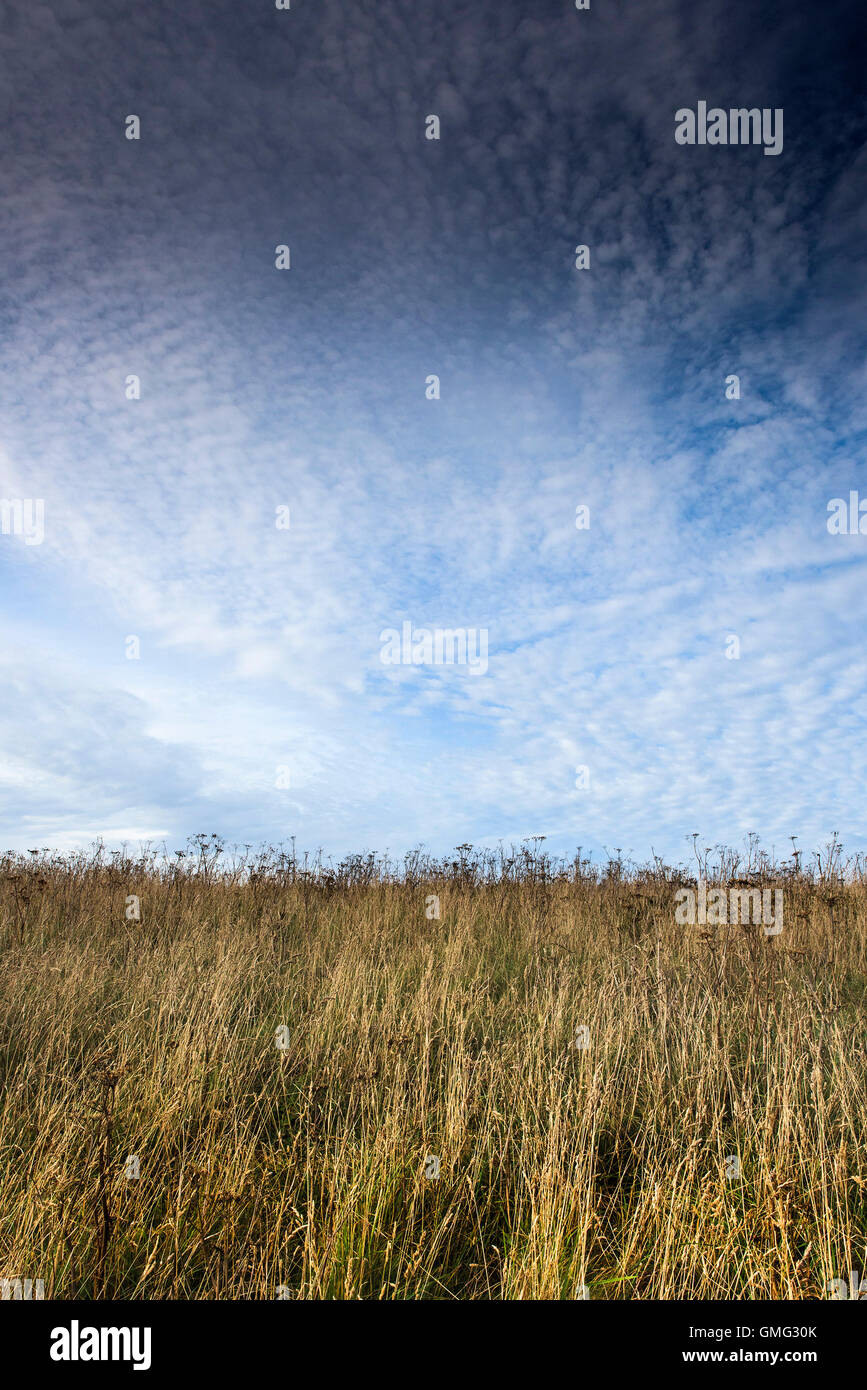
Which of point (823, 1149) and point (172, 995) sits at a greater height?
point (172, 995)

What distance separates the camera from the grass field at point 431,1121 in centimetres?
286

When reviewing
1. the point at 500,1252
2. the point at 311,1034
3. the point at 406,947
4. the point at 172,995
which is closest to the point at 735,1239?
the point at 500,1252

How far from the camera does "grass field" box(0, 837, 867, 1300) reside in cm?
286

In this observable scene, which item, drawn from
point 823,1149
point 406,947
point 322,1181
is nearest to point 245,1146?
point 322,1181

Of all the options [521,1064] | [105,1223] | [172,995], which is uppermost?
[172,995]

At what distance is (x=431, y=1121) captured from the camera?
3.91 metres

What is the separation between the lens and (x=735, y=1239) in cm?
299

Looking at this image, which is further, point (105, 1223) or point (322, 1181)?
point (322, 1181)

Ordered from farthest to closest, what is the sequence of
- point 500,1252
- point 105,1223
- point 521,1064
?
point 521,1064, point 500,1252, point 105,1223
